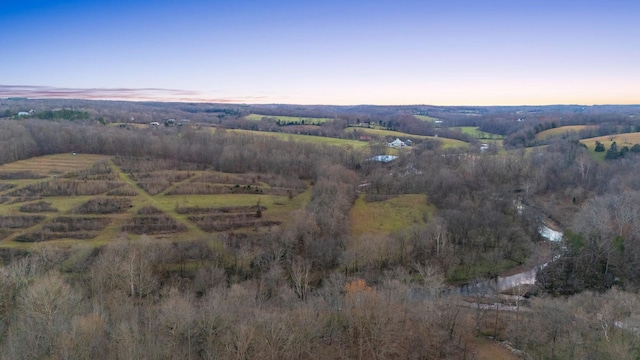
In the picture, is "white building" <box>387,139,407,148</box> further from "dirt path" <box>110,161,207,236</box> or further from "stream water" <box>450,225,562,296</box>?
"stream water" <box>450,225,562,296</box>

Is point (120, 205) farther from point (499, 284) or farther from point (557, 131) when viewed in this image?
point (557, 131)

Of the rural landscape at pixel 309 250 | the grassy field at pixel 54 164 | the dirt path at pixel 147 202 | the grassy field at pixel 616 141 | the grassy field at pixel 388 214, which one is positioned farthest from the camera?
the grassy field at pixel 616 141

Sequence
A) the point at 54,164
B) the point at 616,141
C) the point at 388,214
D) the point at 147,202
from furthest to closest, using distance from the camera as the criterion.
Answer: the point at 616,141
the point at 54,164
the point at 147,202
the point at 388,214

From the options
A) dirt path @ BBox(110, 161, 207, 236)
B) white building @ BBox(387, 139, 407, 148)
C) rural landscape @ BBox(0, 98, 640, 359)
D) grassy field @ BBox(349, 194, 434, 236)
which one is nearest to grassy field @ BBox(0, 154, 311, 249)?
dirt path @ BBox(110, 161, 207, 236)

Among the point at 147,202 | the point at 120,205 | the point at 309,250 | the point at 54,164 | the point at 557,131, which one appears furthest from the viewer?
the point at 557,131

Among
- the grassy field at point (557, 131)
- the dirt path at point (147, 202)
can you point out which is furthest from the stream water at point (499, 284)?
the grassy field at point (557, 131)

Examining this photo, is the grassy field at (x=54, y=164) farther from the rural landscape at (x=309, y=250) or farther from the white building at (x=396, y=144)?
the white building at (x=396, y=144)

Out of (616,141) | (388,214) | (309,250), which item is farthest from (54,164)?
(616,141)
